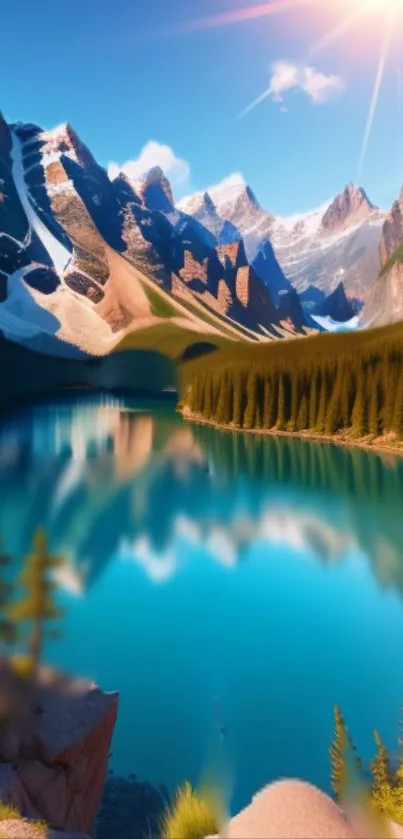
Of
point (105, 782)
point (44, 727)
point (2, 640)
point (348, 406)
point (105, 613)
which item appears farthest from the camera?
point (348, 406)

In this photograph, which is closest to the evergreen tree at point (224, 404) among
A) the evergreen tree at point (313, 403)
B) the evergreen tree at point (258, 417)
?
the evergreen tree at point (258, 417)

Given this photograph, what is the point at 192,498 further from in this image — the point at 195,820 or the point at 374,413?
the point at 195,820

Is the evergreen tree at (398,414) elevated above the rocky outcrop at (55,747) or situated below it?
above

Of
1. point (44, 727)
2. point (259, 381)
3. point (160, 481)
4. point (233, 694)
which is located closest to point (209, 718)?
point (233, 694)

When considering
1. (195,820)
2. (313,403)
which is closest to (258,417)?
(313,403)

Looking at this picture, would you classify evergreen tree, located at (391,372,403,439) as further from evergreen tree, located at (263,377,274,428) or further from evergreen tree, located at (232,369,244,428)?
evergreen tree, located at (232,369,244,428)

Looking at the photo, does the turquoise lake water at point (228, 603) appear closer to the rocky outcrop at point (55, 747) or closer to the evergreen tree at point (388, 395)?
the rocky outcrop at point (55, 747)

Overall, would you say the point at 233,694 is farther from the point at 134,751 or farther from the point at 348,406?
the point at 348,406
